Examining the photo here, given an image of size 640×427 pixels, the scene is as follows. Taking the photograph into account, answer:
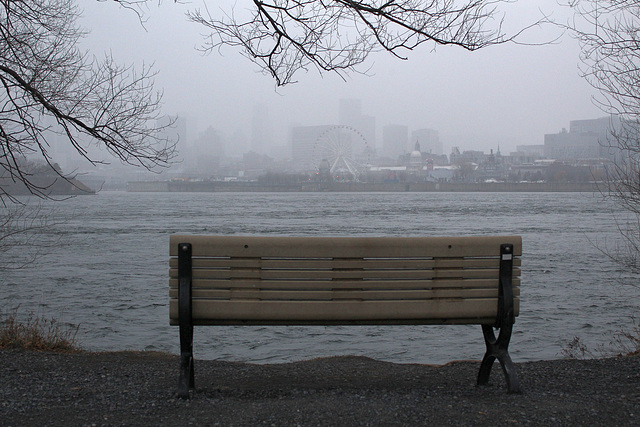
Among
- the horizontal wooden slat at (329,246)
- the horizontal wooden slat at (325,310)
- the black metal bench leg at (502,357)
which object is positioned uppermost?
the horizontal wooden slat at (329,246)

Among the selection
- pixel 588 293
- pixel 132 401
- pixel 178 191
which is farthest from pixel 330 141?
pixel 132 401

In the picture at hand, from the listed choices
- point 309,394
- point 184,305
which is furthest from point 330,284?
point 184,305

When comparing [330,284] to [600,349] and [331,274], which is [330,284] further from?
[600,349]

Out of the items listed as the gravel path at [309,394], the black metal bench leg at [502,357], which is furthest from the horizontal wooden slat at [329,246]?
the gravel path at [309,394]

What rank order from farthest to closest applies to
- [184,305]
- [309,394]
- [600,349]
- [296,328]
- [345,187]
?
1. [345,187]
2. [296,328]
3. [600,349]
4. [309,394]
5. [184,305]

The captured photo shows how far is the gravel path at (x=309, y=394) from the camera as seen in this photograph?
2.74 metres

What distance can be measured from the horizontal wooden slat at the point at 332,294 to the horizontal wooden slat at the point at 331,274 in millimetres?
66

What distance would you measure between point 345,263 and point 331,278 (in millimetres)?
97

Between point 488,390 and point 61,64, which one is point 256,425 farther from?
point 61,64

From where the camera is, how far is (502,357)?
3.20 metres

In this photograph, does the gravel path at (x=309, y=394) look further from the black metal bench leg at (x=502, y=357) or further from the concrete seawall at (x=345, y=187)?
the concrete seawall at (x=345, y=187)

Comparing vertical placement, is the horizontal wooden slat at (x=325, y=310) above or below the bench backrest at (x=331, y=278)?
below

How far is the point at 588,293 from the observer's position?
32.6 ft

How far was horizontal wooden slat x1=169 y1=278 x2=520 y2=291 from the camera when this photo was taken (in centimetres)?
302
